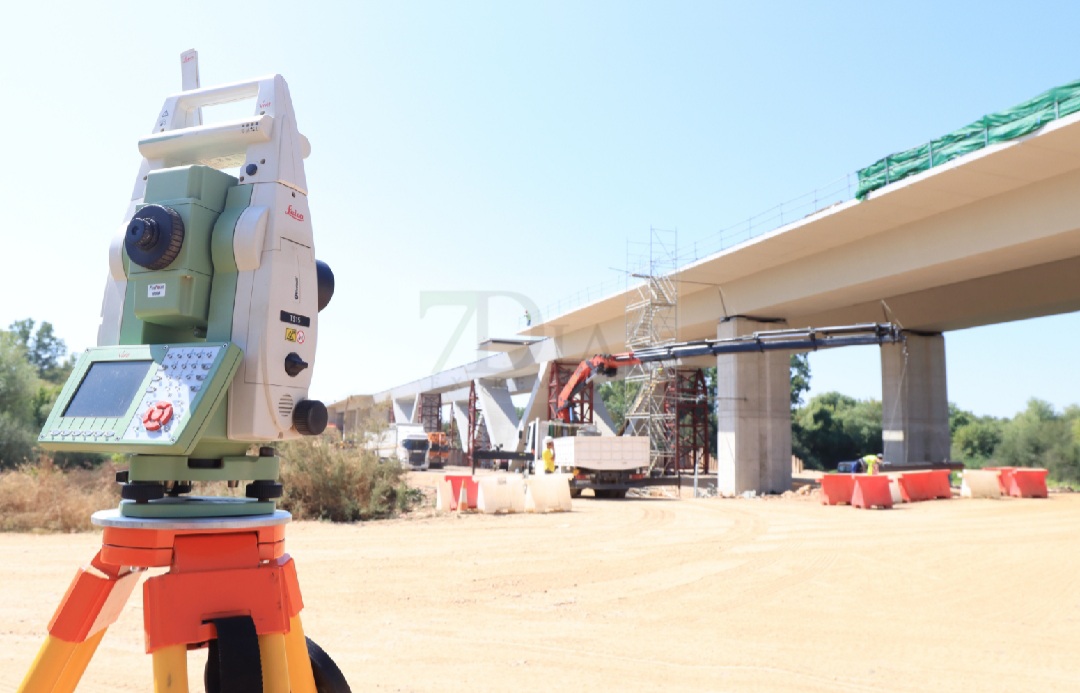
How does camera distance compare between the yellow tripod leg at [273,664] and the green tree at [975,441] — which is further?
the green tree at [975,441]

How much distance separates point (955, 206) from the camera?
20.8 m

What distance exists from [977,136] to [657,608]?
15660 mm

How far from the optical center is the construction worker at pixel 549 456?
25.9 metres

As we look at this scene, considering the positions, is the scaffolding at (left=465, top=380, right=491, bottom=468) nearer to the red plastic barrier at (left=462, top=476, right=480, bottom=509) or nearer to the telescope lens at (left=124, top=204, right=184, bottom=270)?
the red plastic barrier at (left=462, top=476, right=480, bottom=509)

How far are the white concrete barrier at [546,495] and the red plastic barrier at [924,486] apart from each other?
33.0 ft

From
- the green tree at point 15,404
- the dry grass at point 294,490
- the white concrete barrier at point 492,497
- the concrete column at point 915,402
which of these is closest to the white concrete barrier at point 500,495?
the white concrete barrier at point 492,497

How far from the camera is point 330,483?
17.5 metres

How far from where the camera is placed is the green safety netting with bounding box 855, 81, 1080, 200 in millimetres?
16656

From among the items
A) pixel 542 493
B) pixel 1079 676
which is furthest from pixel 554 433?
pixel 1079 676

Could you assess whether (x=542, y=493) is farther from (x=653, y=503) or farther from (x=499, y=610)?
(x=499, y=610)

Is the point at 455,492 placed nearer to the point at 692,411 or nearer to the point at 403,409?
the point at 692,411

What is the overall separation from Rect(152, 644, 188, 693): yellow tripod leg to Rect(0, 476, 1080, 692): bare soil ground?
3036mm

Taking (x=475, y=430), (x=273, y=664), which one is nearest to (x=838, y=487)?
(x=273, y=664)

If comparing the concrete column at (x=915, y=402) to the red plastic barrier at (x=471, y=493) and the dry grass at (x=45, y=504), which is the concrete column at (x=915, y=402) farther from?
the dry grass at (x=45, y=504)
